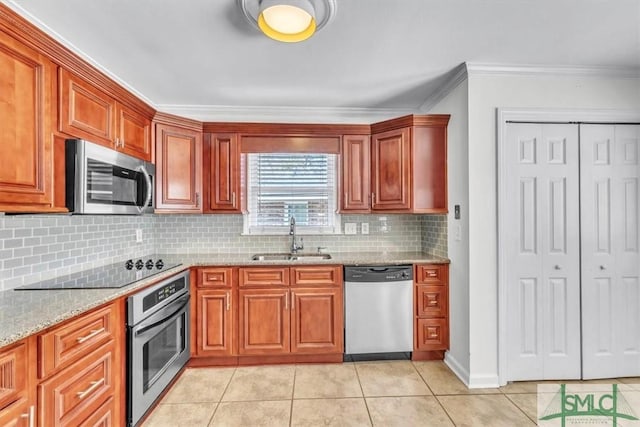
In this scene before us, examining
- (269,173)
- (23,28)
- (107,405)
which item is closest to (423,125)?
(269,173)

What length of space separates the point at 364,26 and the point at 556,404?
9.39ft

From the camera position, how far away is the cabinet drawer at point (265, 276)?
2.79m

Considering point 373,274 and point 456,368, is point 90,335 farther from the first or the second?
point 456,368

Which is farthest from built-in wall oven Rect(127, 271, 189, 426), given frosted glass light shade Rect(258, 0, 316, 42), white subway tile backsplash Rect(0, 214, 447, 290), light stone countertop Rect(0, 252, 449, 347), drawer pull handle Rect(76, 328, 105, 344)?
frosted glass light shade Rect(258, 0, 316, 42)

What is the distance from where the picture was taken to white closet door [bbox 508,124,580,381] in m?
2.42

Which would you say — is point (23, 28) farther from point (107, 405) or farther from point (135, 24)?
point (107, 405)

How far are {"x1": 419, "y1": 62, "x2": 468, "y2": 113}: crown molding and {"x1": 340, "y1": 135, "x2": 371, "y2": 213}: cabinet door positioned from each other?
73cm

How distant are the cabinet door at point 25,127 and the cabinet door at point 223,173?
4.62 feet

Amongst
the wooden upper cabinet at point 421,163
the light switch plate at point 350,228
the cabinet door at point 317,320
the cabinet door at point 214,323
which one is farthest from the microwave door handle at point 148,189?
the wooden upper cabinet at point 421,163

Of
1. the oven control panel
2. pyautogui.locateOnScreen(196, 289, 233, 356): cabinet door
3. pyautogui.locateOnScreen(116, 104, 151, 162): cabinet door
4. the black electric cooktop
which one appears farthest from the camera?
pyautogui.locateOnScreen(196, 289, 233, 356): cabinet door

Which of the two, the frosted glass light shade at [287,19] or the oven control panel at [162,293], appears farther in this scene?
the oven control panel at [162,293]

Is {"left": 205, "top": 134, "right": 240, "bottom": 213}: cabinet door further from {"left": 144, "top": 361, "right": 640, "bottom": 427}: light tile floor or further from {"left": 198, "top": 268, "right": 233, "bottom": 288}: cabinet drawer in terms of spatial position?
{"left": 144, "top": 361, "right": 640, "bottom": 427}: light tile floor

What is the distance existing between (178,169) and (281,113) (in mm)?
1201

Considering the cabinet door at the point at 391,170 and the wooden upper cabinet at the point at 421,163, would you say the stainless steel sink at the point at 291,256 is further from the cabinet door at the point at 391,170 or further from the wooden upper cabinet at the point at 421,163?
the wooden upper cabinet at the point at 421,163
